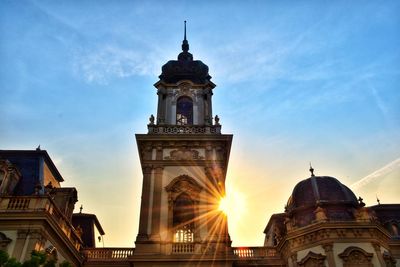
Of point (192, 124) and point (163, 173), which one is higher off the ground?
point (192, 124)

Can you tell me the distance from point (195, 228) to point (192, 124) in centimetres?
849

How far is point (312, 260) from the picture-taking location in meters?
22.8

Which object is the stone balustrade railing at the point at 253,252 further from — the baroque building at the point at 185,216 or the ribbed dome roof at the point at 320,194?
the ribbed dome roof at the point at 320,194

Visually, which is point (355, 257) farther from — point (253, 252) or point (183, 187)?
point (183, 187)

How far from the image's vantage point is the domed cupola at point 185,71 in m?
32.0

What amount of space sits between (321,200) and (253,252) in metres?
5.66

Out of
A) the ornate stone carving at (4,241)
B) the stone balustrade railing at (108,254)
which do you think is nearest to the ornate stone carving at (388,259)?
the stone balustrade railing at (108,254)

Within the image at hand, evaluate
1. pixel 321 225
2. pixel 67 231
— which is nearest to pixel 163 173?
pixel 67 231

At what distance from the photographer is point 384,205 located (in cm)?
3131

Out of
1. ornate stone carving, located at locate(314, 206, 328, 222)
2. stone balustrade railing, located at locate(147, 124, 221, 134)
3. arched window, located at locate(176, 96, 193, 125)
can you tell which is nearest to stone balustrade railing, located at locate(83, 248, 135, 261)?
stone balustrade railing, located at locate(147, 124, 221, 134)

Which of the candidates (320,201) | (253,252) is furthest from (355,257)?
(253,252)

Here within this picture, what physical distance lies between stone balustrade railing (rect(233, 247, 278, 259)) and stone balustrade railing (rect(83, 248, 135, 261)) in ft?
22.2

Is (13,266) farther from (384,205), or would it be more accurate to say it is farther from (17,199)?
(384,205)

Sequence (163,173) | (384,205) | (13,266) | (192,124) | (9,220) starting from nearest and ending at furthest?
(13,266), (9,220), (163,173), (192,124), (384,205)
